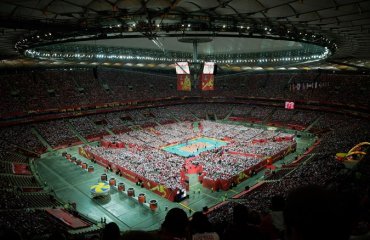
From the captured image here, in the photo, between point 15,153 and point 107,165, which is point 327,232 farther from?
point 15,153

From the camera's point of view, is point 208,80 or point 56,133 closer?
point 56,133

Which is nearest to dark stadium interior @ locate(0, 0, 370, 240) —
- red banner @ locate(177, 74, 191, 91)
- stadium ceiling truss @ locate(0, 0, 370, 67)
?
stadium ceiling truss @ locate(0, 0, 370, 67)

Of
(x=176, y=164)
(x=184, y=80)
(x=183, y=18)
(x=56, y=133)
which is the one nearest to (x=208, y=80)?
(x=184, y=80)

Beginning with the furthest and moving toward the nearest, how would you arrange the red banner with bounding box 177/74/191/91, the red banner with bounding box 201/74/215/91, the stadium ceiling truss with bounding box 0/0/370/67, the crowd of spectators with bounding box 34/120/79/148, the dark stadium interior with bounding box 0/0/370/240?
the red banner with bounding box 201/74/215/91, the red banner with bounding box 177/74/191/91, the crowd of spectators with bounding box 34/120/79/148, the stadium ceiling truss with bounding box 0/0/370/67, the dark stadium interior with bounding box 0/0/370/240

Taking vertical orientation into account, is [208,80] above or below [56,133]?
above

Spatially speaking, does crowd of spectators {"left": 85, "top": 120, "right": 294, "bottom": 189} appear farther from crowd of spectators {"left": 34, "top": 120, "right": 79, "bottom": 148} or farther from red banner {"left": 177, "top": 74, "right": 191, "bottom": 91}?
red banner {"left": 177, "top": 74, "right": 191, "bottom": 91}

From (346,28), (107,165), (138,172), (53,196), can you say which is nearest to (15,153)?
(107,165)

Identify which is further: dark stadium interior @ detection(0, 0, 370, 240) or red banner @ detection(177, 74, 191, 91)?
red banner @ detection(177, 74, 191, 91)

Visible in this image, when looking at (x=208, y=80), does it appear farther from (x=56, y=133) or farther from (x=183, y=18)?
(x=56, y=133)

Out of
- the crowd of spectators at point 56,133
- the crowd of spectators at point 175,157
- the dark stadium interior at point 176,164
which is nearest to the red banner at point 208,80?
the dark stadium interior at point 176,164
